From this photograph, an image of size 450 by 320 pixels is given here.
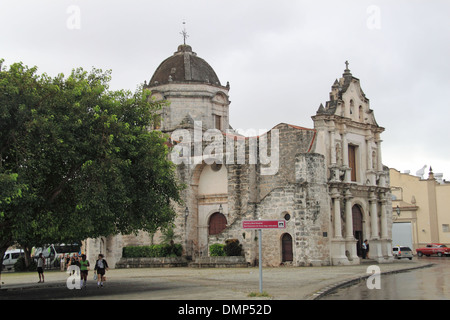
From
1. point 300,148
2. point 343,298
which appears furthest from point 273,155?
point 343,298

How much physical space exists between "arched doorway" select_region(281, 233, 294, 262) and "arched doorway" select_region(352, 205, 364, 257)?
18.4 ft

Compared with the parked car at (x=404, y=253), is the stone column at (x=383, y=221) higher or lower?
higher

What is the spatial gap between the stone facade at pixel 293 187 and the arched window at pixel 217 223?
68mm

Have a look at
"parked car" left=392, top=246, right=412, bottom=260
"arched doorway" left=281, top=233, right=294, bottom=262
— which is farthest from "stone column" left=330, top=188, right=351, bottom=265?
"parked car" left=392, top=246, right=412, bottom=260

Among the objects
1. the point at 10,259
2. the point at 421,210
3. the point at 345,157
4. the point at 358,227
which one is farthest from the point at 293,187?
the point at 10,259

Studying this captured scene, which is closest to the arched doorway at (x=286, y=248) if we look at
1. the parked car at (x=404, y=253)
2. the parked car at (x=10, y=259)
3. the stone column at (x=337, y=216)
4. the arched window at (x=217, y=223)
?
the stone column at (x=337, y=216)

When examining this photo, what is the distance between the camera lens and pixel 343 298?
1636cm

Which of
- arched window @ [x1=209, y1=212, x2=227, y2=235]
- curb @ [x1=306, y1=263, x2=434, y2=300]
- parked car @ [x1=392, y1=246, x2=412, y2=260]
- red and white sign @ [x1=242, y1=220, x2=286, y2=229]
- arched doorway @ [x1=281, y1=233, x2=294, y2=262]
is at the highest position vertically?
arched window @ [x1=209, y1=212, x2=227, y2=235]

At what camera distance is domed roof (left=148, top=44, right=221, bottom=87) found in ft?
144

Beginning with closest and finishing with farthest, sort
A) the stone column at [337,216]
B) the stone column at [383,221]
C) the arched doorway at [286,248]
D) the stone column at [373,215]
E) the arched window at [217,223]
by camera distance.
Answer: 1. the arched doorway at [286,248]
2. the stone column at [337,216]
3. the stone column at [373,215]
4. the stone column at [383,221]
5. the arched window at [217,223]

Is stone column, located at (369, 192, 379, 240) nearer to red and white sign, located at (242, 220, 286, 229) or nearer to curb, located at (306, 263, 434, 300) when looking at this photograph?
curb, located at (306, 263, 434, 300)

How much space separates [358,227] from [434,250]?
15.9m

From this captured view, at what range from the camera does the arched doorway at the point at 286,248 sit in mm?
32719

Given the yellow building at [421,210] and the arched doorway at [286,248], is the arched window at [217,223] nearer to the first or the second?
the arched doorway at [286,248]
